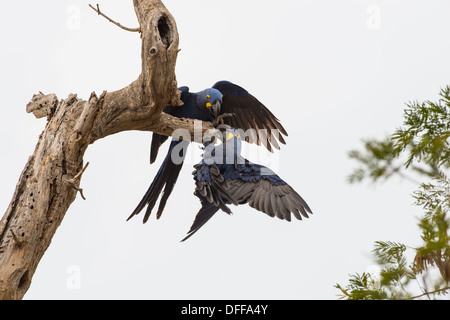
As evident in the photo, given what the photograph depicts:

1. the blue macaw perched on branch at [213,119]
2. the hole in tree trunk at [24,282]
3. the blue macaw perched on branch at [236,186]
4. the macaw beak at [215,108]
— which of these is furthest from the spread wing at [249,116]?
the hole in tree trunk at [24,282]

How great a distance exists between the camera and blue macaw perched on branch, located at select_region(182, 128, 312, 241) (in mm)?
5191

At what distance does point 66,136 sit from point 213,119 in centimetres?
231

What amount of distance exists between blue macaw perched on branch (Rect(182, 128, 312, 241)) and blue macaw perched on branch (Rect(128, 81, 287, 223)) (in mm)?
414

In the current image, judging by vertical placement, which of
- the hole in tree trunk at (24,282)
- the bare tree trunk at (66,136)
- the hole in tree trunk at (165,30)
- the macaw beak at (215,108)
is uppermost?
the macaw beak at (215,108)

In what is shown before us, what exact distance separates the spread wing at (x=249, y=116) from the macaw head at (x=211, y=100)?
36 centimetres

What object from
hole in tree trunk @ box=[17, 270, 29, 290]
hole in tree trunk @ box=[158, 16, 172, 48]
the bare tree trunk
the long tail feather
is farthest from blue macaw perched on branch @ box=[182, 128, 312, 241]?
hole in tree trunk @ box=[17, 270, 29, 290]

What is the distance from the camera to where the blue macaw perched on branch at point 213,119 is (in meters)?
5.55

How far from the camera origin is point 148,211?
17.9ft

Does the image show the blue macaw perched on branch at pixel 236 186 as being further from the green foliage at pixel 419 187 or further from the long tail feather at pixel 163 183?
the green foliage at pixel 419 187

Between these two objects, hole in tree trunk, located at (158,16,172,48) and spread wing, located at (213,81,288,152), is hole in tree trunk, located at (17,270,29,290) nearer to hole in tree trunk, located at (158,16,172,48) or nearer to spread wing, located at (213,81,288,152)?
hole in tree trunk, located at (158,16,172,48)

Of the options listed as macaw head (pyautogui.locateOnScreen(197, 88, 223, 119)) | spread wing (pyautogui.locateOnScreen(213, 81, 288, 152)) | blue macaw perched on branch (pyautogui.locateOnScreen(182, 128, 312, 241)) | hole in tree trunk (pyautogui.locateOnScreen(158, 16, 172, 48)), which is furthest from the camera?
spread wing (pyautogui.locateOnScreen(213, 81, 288, 152))
